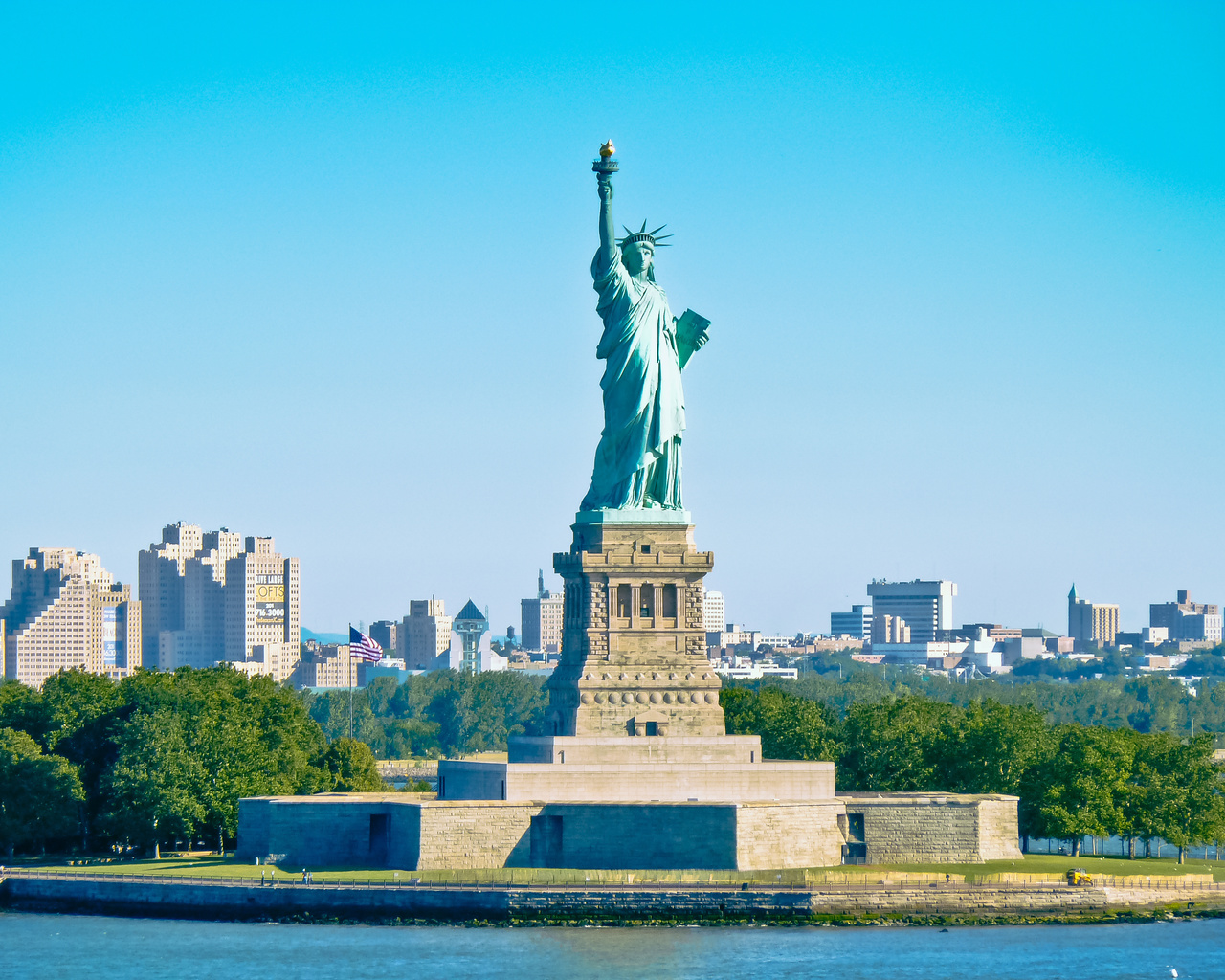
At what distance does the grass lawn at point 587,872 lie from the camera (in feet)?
191

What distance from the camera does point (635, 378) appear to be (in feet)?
215

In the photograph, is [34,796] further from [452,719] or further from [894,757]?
[452,719]

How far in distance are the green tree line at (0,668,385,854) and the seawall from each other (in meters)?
7.36

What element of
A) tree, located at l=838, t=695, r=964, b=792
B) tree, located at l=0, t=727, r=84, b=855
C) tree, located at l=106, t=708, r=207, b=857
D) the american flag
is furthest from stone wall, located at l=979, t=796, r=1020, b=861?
the american flag

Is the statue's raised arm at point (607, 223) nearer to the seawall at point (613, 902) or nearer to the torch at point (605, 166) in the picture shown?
the torch at point (605, 166)

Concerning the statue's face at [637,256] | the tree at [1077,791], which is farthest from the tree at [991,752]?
the statue's face at [637,256]

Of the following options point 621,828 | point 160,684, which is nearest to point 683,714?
point 621,828

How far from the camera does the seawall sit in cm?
5650

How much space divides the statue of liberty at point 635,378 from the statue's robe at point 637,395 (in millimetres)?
28

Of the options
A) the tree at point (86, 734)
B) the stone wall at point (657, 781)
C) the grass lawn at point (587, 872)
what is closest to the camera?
the grass lawn at point (587, 872)

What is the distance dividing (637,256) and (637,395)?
4362mm

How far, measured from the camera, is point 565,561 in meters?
66.7

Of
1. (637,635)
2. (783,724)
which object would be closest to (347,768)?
(783,724)

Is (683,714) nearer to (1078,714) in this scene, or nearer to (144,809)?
(144,809)
